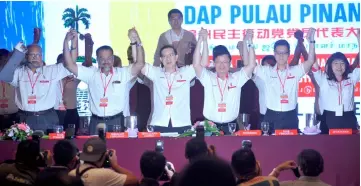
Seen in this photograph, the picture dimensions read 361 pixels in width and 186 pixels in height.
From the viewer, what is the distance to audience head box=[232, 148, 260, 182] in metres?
3.97

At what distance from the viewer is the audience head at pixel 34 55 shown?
7.38m

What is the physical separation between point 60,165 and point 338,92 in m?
4.05

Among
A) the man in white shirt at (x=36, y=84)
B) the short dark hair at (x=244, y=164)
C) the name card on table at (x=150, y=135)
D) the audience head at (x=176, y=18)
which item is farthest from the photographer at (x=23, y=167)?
the audience head at (x=176, y=18)

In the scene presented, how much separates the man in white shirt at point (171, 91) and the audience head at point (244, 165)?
10.4 feet

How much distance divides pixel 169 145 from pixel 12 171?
7.09 ft

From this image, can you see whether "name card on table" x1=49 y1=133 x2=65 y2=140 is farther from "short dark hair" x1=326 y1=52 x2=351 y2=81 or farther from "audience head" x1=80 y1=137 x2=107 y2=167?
"short dark hair" x1=326 y1=52 x2=351 y2=81

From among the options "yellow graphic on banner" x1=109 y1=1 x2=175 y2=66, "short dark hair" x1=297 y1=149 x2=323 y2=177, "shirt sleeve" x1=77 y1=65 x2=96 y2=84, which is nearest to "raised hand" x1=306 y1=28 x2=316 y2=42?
"yellow graphic on banner" x1=109 y1=1 x2=175 y2=66

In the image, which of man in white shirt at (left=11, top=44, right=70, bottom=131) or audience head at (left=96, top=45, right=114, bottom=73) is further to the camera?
man in white shirt at (left=11, top=44, right=70, bottom=131)

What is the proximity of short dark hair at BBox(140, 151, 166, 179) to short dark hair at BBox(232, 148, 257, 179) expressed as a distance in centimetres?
45

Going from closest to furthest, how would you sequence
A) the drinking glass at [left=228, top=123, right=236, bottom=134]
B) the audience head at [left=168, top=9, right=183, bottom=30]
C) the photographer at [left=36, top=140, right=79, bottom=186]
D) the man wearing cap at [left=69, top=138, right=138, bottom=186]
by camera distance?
the photographer at [left=36, top=140, right=79, bottom=186]
the man wearing cap at [left=69, top=138, right=138, bottom=186]
the drinking glass at [left=228, top=123, right=236, bottom=134]
the audience head at [left=168, top=9, right=183, bottom=30]

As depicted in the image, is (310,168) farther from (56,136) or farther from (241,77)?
(241,77)

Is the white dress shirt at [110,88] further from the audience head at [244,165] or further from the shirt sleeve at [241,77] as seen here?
the audience head at [244,165]

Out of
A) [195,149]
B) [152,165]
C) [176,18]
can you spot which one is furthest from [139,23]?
[152,165]

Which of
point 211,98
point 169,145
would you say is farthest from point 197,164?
point 211,98
